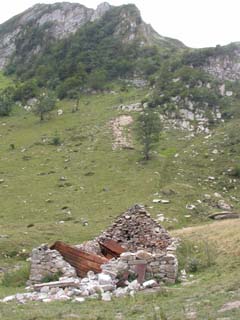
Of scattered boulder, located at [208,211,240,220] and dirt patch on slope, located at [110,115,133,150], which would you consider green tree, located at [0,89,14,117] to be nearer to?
dirt patch on slope, located at [110,115,133,150]

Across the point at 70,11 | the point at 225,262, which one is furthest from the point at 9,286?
the point at 70,11

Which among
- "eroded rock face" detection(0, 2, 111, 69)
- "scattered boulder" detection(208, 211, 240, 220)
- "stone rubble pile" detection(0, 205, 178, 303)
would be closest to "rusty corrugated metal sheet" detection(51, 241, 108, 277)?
"stone rubble pile" detection(0, 205, 178, 303)

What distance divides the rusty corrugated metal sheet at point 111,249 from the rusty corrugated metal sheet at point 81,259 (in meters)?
2.68

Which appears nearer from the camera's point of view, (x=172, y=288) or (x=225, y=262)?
(x=172, y=288)

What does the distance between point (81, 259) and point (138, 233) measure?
20.9 ft

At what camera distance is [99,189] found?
5594cm

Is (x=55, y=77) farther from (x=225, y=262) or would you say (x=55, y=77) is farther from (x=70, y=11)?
(x=225, y=262)

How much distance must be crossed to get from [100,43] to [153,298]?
127 meters

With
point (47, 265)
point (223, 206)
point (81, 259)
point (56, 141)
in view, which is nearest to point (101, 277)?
point (81, 259)

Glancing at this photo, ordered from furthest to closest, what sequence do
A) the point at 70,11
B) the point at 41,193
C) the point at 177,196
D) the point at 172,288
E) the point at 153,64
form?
the point at 70,11 < the point at 153,64 < the point at 41,193 < the point at 177,196 < the point at 172,288

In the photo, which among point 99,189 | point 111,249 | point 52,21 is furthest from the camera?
point 52,21

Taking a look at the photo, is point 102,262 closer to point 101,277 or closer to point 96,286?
point 101,277

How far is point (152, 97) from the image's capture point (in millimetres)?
93062

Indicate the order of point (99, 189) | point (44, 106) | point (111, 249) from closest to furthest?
1. point (111, 249)
2. point (99, 189)
3. point (44, 106)
